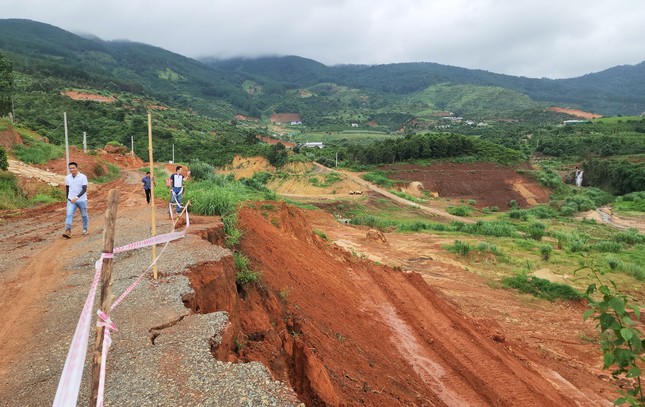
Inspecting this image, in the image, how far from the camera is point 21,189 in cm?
1535

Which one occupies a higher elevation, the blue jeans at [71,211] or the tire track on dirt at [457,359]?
the blue jeans at [71,211]

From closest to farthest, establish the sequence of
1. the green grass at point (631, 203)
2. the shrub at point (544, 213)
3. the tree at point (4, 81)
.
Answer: the tree at point (4, 81), the shrub at point (544, 213), the green grass at point (631, 203)

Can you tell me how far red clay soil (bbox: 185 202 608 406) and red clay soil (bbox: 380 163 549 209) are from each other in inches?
1498

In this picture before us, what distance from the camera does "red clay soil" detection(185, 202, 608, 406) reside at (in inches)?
213

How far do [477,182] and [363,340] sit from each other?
1829 inches

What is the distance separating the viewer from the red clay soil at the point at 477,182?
1924 inches

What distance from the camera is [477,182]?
2002 inches

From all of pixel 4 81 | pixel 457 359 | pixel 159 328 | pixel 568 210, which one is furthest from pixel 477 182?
pixel 159 328

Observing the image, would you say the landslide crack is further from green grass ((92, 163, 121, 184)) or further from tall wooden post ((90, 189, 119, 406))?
green grass ((92, 163, 121, 184))

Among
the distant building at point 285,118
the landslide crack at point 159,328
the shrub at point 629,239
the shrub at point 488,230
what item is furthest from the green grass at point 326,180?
the distant building at point 285,118

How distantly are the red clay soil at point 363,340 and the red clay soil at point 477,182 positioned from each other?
125 feet

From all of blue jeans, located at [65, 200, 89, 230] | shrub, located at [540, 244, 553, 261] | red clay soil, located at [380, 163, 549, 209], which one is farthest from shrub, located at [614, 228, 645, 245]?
blue jeans, located at [65, 200, 89, 230]

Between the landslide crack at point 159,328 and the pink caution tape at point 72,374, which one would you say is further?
the landslide crack at point 159,328

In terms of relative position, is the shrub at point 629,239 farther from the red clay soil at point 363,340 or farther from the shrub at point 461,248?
the red clay soil at point 363,340
